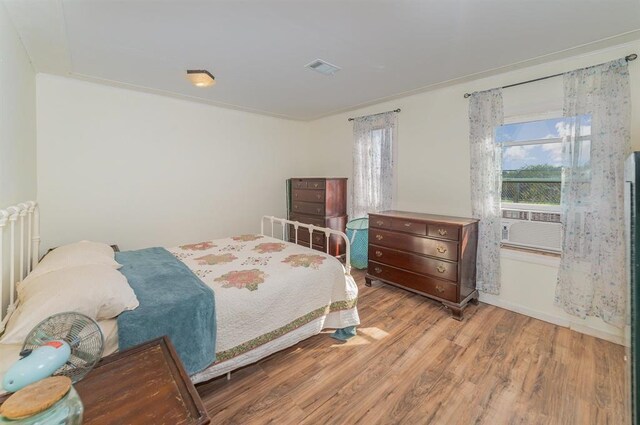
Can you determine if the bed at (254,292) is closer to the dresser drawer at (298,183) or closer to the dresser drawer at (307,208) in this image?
the dresser drawer at (307,208)

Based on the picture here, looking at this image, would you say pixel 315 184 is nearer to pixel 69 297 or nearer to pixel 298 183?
pixel 298 183

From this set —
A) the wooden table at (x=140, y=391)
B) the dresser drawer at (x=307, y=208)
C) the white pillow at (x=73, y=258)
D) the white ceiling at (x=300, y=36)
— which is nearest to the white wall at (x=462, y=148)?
the white ceiling at (x=300, y=36)

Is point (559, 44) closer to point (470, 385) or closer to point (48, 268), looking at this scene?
point (470, 385)

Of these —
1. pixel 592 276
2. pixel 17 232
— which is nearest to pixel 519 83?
pixel 592 276

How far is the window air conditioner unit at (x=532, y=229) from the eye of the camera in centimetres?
277

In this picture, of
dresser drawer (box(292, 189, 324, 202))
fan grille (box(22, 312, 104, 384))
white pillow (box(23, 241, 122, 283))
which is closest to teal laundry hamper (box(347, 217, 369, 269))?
dresser drawer (box(292, 189, 324, 202))

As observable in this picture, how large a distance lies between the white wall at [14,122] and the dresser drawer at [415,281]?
3191 millimetres

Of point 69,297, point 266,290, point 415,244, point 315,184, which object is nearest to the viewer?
point 69,297

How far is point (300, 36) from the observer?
217cm

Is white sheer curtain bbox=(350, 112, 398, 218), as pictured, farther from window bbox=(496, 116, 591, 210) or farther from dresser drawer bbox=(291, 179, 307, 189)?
window bbox=(496, 116, 591, 210)

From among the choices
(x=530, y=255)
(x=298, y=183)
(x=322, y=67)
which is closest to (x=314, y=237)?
(x=298, y=183)

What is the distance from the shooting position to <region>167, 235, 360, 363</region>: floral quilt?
1.80 metres

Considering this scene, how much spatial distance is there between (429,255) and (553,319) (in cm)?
128

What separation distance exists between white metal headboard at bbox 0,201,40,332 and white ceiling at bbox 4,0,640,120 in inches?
53.2
